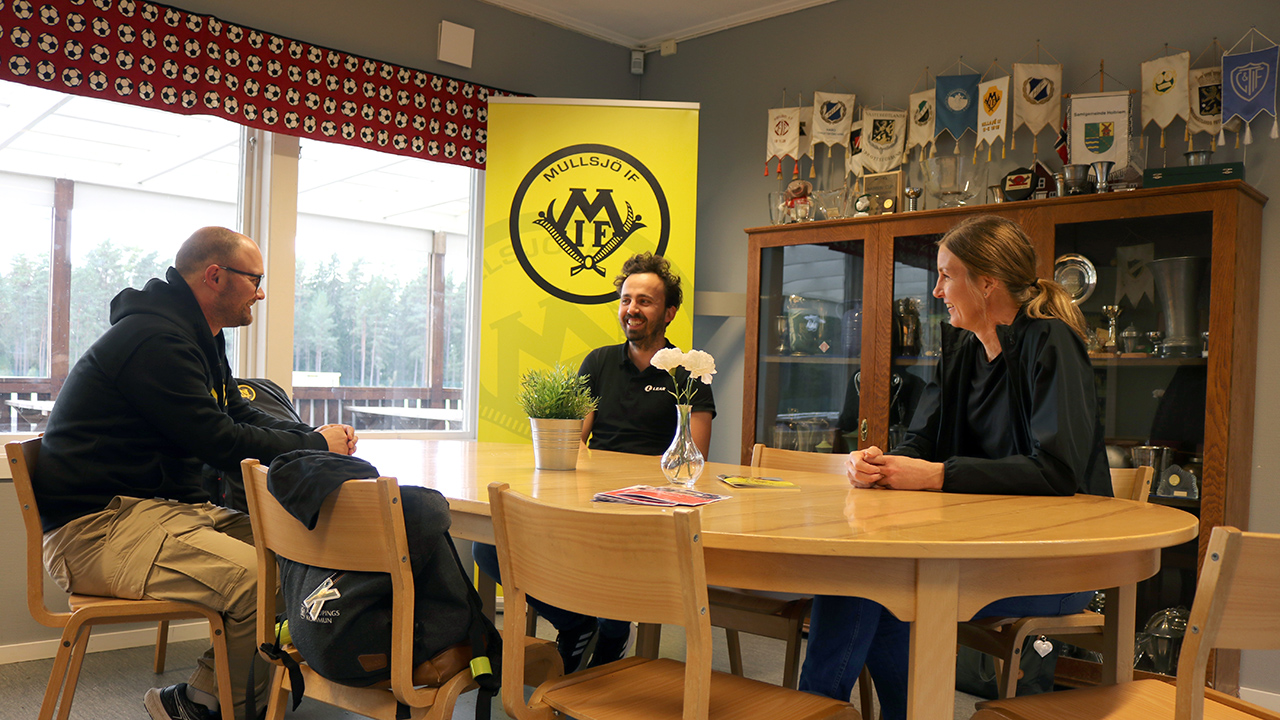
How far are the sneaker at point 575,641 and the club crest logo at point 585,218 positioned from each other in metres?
1.92

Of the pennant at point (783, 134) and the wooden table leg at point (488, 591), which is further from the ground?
the pennant at point (783, 134)

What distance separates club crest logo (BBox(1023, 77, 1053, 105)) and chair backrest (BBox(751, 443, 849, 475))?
1.75 meters

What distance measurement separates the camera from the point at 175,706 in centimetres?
214

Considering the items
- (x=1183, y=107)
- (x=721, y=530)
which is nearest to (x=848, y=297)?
(x=1183, y=107)

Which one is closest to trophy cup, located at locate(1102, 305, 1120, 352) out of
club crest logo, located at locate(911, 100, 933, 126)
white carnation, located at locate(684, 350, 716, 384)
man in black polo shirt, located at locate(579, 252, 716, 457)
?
club crest logo, located at locate(911, 100, 933, 126)

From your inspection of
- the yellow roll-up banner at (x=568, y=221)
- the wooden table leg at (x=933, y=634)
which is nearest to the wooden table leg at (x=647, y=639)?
the wooden table leg at (x=933, y=634)

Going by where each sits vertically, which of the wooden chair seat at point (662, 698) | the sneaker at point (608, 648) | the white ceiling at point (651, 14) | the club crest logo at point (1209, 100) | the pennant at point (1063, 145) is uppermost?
the white ceiling at point (651, 14)

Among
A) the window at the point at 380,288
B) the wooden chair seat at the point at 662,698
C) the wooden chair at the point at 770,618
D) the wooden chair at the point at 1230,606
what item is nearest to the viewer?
the wooden chair at the point at 1230,606

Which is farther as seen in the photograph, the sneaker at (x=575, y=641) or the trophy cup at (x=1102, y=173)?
the trophy cup at (x=1102, y=173)

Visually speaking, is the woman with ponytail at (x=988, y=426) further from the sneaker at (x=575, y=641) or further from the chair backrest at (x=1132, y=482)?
the sneaker at (x=575, y=641)

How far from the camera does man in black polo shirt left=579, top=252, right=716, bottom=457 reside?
3156 millimetres

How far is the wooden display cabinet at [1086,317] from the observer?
9.02 feet

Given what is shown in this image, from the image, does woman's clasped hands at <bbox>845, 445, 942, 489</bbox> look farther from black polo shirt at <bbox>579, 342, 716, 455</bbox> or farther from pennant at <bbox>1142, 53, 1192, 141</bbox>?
pennant at <bbox>1142, 53, 1192, 141</bbox>

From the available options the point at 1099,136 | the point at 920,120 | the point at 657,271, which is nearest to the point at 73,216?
the point at 657,271
